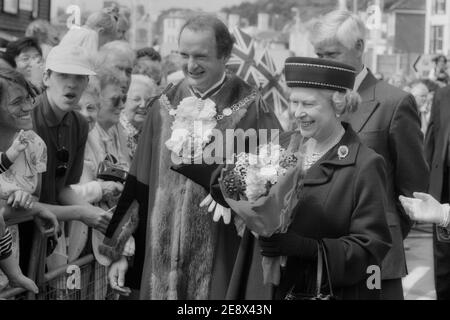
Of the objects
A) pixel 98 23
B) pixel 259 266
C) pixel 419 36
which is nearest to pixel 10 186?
pixel 259 266

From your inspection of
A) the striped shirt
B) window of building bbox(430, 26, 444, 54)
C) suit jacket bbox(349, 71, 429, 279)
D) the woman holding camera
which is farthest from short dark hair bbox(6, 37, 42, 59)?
window of building bbox(430, 26, 444, 54)

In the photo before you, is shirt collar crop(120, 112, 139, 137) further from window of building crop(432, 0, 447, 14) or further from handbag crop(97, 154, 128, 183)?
window of building crop(432, 0, 447, 14)

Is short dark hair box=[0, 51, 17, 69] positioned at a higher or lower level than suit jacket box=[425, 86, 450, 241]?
higher

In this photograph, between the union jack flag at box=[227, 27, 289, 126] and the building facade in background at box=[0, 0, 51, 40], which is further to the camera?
the building facade in background at box=[0, 0, 51, 40]

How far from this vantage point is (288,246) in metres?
3.84

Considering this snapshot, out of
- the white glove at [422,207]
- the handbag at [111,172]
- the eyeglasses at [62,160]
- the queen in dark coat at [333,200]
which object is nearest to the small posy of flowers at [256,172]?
the queen in dark coat at [333,200]

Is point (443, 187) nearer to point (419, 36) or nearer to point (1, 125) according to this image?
point (1, 125)

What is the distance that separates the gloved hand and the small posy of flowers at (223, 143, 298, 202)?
0.19 m

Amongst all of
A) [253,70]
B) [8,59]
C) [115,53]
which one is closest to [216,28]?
[115,53]

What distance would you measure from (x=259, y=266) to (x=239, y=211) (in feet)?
1.52

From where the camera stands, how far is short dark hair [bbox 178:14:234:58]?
5.34 m

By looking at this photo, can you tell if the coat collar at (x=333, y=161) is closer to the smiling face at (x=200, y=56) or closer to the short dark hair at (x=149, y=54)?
the smiling face at (x=200, y=56)

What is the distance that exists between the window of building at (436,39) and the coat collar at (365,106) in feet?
149

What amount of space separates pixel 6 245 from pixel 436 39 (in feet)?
167
